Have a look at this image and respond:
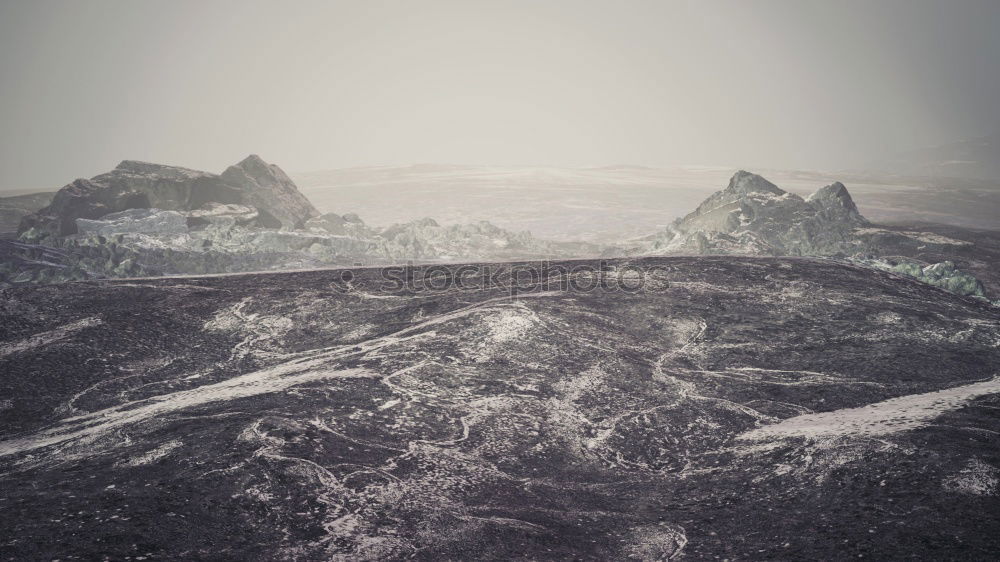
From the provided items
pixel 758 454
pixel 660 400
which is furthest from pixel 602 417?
pixel 758 454

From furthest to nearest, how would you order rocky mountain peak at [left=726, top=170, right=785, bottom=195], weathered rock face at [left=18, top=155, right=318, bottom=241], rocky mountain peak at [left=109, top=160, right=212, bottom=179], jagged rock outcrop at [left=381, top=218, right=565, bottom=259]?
rocky mountain peak at [left=726, top=170, right=785, bottom=195] < rocky mountain peak at [left=109, top=160, right=212, bottom=179] < jagged rock outcrop at [left=381, top=218, right=565, bottom=259] < weathered rock face at [left=18, top=155, right=318, bottom=241]

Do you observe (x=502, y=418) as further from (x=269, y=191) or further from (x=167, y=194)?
(x=167, y=194)

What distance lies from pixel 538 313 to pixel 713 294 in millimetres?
1927

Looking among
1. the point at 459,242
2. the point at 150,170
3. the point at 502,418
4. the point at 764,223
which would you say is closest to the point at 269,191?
the point at 150,170

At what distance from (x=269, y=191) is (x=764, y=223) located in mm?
12108

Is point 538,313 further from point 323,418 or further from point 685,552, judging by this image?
point 685,552

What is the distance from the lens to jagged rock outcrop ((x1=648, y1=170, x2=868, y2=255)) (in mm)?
12683

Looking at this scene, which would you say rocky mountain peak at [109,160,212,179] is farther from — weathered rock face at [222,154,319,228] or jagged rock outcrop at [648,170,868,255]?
jagged rock outcrop at [648,170,868,255]

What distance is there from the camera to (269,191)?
15.7 meters

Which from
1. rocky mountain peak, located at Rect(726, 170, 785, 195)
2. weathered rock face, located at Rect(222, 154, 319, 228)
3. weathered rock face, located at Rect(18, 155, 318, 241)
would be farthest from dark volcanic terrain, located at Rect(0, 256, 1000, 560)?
weathered rock face, located at Rect(222, 154, 319, 228)

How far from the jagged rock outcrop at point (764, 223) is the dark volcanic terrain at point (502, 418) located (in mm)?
5950

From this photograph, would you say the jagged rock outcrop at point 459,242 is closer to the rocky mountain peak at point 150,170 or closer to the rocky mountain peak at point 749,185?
the rocky mountain peak at point 749,185

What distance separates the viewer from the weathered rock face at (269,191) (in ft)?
50.6

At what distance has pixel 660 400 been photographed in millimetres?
4301
